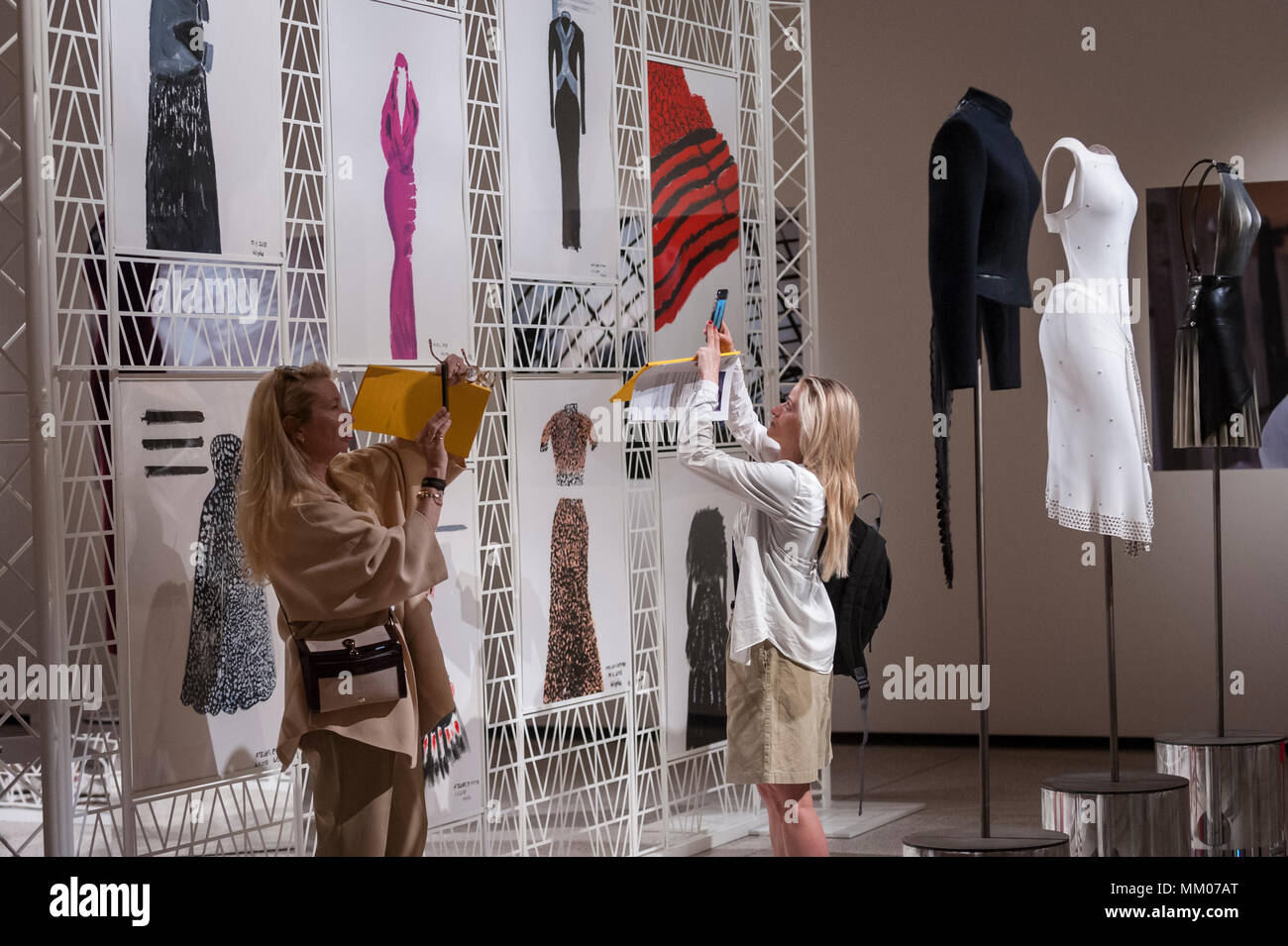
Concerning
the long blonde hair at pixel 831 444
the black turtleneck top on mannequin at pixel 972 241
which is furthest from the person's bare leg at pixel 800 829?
the black turtleneck top on mannequin at pixel 972 241

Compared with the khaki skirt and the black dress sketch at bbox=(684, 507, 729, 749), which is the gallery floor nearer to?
the black dress sketch at bbox=(684, 507, 729, 749)

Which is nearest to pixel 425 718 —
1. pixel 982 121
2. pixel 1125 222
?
pixel 982 121

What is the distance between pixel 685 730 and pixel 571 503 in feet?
3.55

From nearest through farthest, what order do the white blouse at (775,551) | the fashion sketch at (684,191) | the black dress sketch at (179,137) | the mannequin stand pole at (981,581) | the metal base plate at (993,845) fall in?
the metal base plate at (993,845), the mannequin stand pole at (981,581), the black dress sketch at (179,137), the white blouse at (775,551), the fashion sketch at (684,191)

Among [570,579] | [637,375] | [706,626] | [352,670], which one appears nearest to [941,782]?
[706,626]

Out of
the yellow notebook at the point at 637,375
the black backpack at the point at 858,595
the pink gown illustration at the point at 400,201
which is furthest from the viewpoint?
the black backpack at the point at 858,595

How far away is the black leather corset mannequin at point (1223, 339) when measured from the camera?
4773 millimetres

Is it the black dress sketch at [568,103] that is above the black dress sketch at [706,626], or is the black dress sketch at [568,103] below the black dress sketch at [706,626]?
above

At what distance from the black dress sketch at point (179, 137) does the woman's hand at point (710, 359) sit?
1321mm

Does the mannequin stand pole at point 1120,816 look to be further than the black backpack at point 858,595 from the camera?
No

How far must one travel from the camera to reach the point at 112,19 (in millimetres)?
3744

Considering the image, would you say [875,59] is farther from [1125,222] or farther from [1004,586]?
[1125,222]

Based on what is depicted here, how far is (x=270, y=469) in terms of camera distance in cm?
339

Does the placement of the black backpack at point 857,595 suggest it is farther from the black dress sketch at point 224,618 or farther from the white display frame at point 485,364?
the black dress sketch at point 224,618
